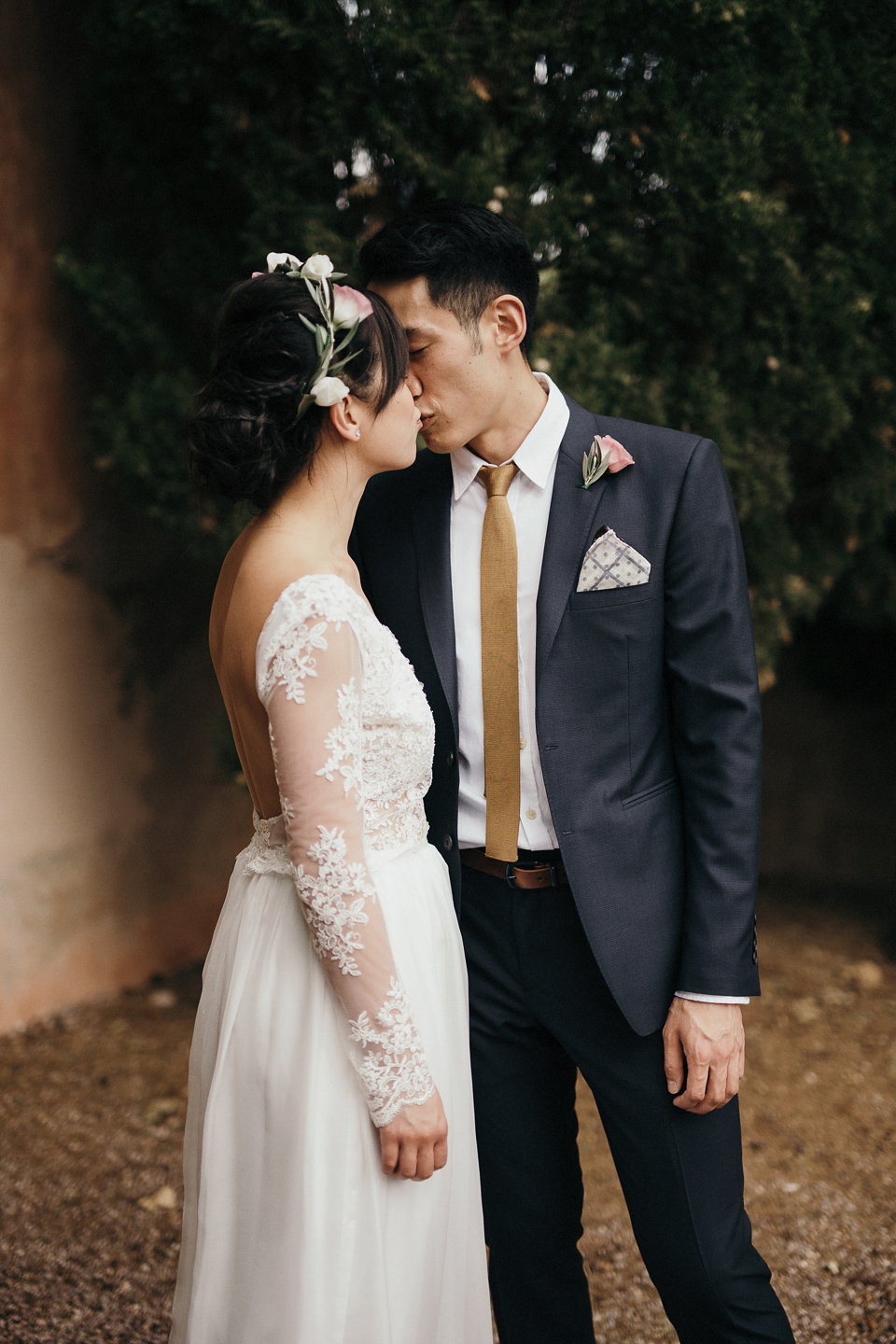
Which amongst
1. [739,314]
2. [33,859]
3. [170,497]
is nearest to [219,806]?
[33,859]

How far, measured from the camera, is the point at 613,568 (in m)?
1.96

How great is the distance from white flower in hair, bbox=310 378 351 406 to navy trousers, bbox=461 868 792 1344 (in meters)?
0.96

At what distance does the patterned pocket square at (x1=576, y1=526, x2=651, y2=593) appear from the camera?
1.96m

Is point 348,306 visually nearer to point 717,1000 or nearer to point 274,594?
point 274,594

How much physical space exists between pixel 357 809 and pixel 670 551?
0.78 meters

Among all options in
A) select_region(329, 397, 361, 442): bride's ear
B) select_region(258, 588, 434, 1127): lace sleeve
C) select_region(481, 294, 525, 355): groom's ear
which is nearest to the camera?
select_region(258, 588, 434, 1127): lace sleeve

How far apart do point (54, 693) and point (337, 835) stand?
310 cm

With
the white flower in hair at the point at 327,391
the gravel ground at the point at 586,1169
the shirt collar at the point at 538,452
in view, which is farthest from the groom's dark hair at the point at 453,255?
the gravel ground at the point at 586,1169

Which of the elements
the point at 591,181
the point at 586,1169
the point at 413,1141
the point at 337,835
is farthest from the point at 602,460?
the point at 586,1169

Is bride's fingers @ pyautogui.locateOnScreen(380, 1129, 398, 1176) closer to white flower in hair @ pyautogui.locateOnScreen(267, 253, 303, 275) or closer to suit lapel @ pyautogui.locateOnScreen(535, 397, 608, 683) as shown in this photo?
suit lapel @ pyautogui.locateOnScreen(535, 397, 608, 683)

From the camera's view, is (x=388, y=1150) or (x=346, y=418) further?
(x=346, y=418)

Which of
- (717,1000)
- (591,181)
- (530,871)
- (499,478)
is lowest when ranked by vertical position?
(717,1000)

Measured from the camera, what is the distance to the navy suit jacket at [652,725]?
194cm

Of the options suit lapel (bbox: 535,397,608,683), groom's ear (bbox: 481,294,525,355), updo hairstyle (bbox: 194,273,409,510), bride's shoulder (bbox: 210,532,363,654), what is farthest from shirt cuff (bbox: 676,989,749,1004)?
groom's ear (bbox: 481,294,525,355)
